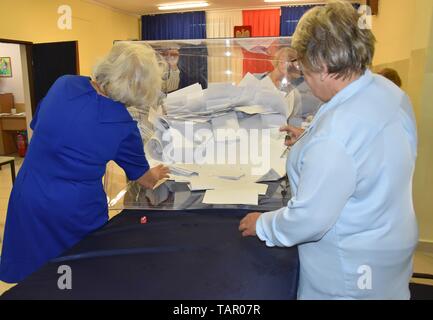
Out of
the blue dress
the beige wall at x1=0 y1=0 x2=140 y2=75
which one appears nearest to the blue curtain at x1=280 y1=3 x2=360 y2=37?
the beige wall at x1=0 y1=0 x2=140 y2=75

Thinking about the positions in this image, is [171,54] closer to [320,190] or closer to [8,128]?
[320,190]

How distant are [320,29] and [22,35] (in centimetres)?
558

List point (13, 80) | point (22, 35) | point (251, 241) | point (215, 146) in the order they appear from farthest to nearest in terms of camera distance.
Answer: point (13, 80), point (22, 35), point (215, 146), point (251, 241)

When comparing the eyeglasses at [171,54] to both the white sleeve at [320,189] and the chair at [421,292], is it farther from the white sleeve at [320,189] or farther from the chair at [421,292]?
the chair at [421,292]

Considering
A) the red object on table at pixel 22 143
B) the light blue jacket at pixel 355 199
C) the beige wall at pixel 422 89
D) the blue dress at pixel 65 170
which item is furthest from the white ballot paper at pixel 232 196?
the red object on table at pixel 22 143

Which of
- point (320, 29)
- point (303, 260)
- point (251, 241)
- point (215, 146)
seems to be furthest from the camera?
point (215, 146)

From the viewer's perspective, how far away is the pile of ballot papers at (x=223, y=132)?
5.07 ft

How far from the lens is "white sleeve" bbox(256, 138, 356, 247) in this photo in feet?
2.37

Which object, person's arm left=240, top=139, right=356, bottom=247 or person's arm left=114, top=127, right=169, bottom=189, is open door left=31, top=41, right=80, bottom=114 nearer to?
person's arm left=114, top=127, right=169, bottom=189

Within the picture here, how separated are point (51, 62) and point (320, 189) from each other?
5.48 metres

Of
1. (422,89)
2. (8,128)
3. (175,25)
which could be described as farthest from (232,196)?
(175,25)
